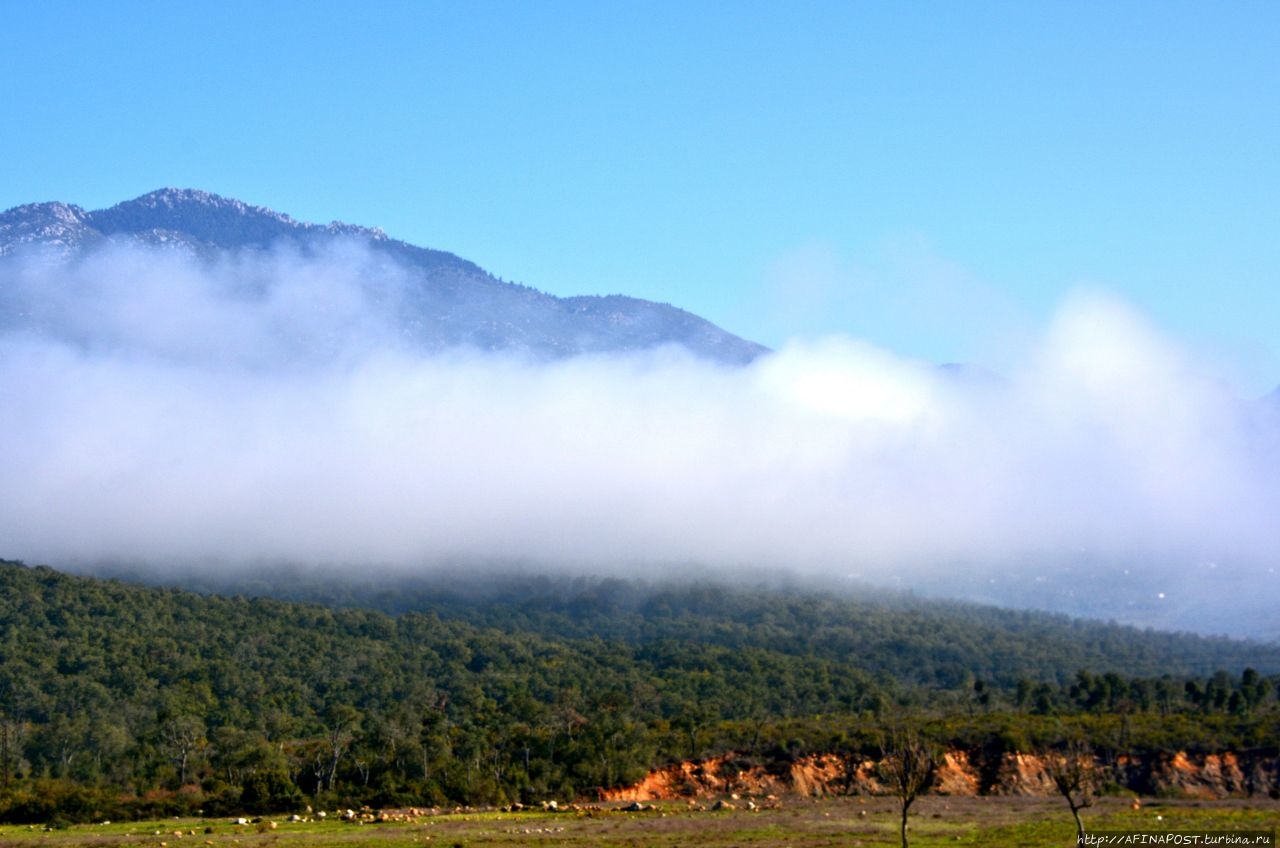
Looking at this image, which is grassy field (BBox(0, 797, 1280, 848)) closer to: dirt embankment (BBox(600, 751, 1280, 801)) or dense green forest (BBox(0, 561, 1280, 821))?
dense green forest (BBox(0, 561, 1280, 821))

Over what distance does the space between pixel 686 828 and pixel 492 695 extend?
2591 inches

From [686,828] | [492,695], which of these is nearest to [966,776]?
[686,828]

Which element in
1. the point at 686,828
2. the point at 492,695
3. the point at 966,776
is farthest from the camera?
the point at 492,695

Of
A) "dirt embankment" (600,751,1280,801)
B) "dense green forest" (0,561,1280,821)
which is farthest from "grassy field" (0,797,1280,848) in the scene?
"dirt embankment" (600,751,1280,801)

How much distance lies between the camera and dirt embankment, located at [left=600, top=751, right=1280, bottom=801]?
8050 cm

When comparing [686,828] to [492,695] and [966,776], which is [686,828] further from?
[492,695]

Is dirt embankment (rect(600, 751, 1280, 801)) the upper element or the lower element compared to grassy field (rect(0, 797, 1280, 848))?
lower

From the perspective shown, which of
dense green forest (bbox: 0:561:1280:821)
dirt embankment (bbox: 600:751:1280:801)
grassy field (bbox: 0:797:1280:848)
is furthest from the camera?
dirt embankment (bbox: 600:751:1280:801)

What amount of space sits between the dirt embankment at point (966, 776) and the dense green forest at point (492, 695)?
1.10 meters

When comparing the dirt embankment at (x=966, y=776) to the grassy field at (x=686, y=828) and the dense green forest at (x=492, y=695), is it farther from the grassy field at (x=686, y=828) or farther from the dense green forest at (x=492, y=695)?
the grassy field at (x=686, y=828)

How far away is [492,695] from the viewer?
118 meters

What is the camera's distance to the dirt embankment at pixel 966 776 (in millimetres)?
80500

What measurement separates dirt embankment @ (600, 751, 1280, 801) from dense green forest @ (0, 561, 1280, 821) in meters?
1.10

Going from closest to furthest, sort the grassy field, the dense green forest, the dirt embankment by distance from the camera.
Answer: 1. the grassy field
2. the dense green forest
3. the dirt embankment
